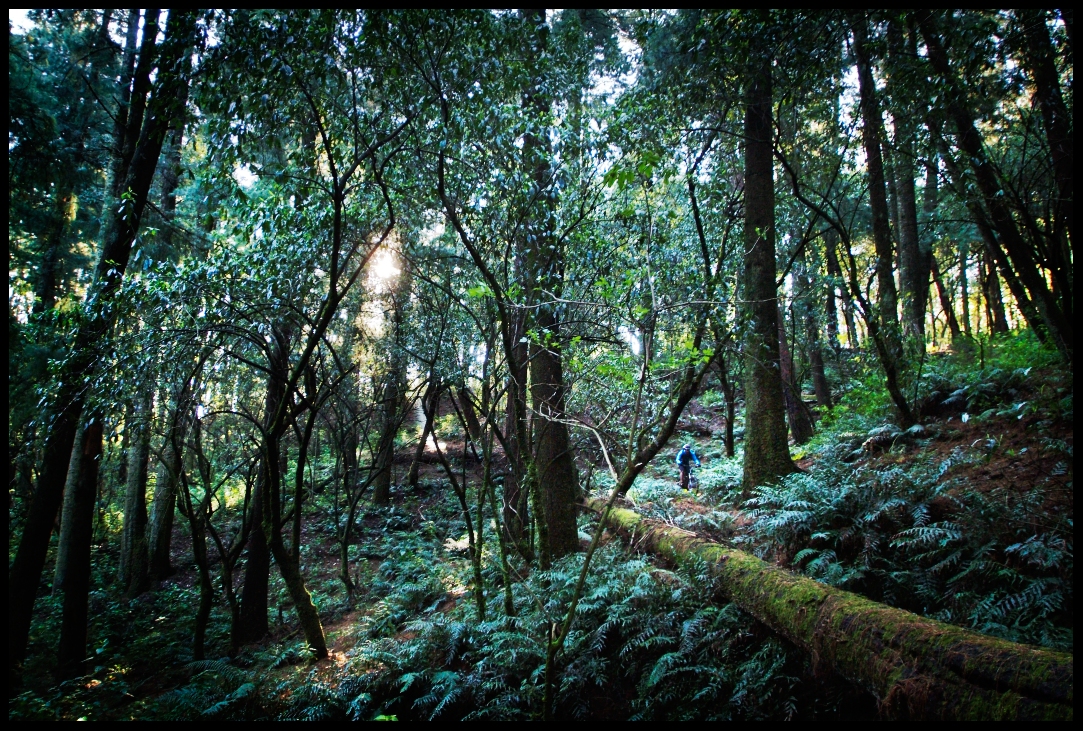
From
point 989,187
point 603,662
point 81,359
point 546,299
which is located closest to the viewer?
point 603,662

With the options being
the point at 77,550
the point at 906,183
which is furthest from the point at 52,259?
the point at 906,183

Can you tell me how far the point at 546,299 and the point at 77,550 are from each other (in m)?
7.31

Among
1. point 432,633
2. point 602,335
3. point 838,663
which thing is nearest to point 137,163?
point 602,335

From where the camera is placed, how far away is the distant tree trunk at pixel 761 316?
6.99 meters

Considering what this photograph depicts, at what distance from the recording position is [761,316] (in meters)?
7.15

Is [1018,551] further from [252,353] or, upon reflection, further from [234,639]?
[234,639]

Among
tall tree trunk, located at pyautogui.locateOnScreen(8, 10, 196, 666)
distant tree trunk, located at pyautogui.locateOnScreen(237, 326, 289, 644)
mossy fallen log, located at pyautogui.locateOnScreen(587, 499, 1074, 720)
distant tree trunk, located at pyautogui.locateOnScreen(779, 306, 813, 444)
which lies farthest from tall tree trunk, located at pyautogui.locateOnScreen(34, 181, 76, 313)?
distant tree trunk, located at pyautogui.locateOnScreen(779, 306, 813, 444)

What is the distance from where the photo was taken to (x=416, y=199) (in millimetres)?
6051

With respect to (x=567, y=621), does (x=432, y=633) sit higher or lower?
lower

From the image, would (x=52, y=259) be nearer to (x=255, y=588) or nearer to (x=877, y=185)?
(x=255, y=588)

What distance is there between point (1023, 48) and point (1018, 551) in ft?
16.5

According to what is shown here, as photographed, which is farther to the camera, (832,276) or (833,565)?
(832,276)

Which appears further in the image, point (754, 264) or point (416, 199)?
point (754, 264)

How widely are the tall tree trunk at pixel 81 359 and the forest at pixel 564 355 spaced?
0.04m
